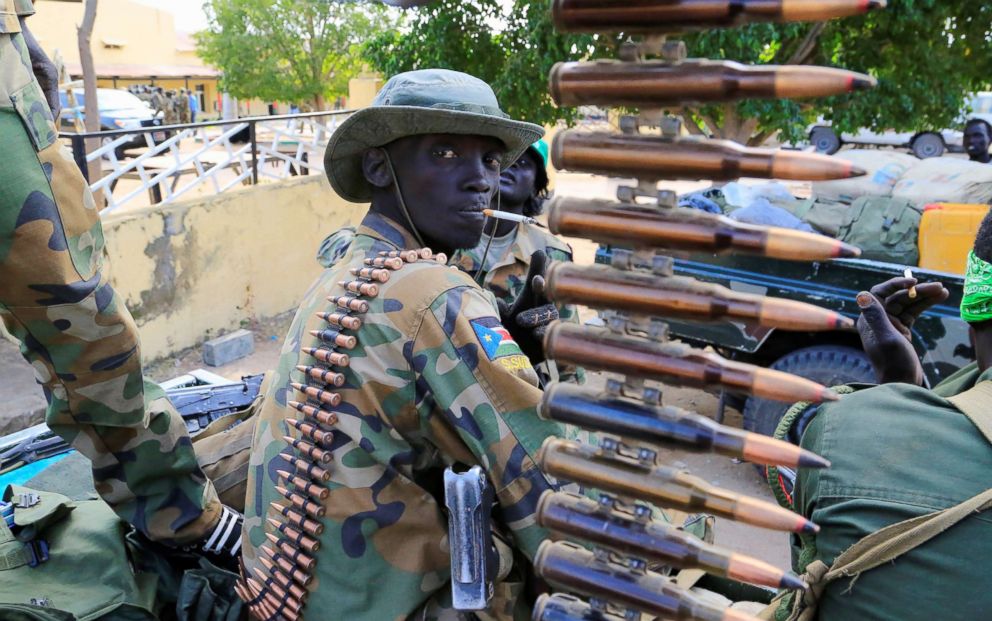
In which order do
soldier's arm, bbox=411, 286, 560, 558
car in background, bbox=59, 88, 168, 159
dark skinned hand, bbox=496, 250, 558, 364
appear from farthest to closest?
car in background, bbox=59, 88, 168, 159
dark skinned hand, bbox=496, 250, 558, 364
soldier's arm, bbox=411, 286, 560, 558

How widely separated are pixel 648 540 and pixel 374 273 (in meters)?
0.99

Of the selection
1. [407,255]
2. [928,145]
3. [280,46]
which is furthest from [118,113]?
[928,145]

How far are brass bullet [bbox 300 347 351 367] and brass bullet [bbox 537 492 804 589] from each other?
770 mm

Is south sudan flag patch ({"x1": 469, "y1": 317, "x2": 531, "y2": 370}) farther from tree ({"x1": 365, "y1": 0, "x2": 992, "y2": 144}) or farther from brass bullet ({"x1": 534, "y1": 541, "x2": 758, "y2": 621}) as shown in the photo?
tree ({"x1": 365, "y1": 0, "x2": 992, "y2": 144})

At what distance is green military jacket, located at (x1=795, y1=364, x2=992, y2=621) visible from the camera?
1390 mm

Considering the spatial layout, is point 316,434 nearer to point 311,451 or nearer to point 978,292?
point 311,451

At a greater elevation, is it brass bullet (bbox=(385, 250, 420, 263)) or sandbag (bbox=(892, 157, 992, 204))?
brass bullet (bbox=(385, 250, 420, 263))

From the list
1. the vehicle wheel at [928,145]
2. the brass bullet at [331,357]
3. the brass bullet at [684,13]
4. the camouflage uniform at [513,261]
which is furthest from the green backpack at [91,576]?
the vehicle wheel at [928,145]

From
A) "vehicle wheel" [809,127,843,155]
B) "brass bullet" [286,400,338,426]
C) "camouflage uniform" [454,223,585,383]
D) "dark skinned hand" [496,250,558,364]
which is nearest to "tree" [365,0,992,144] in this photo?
"camouflage uniform" [454,223,585,383]

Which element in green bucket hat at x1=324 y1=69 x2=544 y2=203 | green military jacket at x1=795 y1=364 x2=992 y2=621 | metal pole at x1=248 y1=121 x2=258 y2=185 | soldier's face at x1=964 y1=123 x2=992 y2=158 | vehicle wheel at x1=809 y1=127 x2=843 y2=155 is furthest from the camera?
vehicle wheel at x1=809 y1=127 x2=843 y2=155

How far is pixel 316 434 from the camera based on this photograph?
174cm

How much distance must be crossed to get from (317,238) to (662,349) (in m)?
8.90

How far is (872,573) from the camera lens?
1457 mm

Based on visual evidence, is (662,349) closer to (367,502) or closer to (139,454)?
(367,502)
